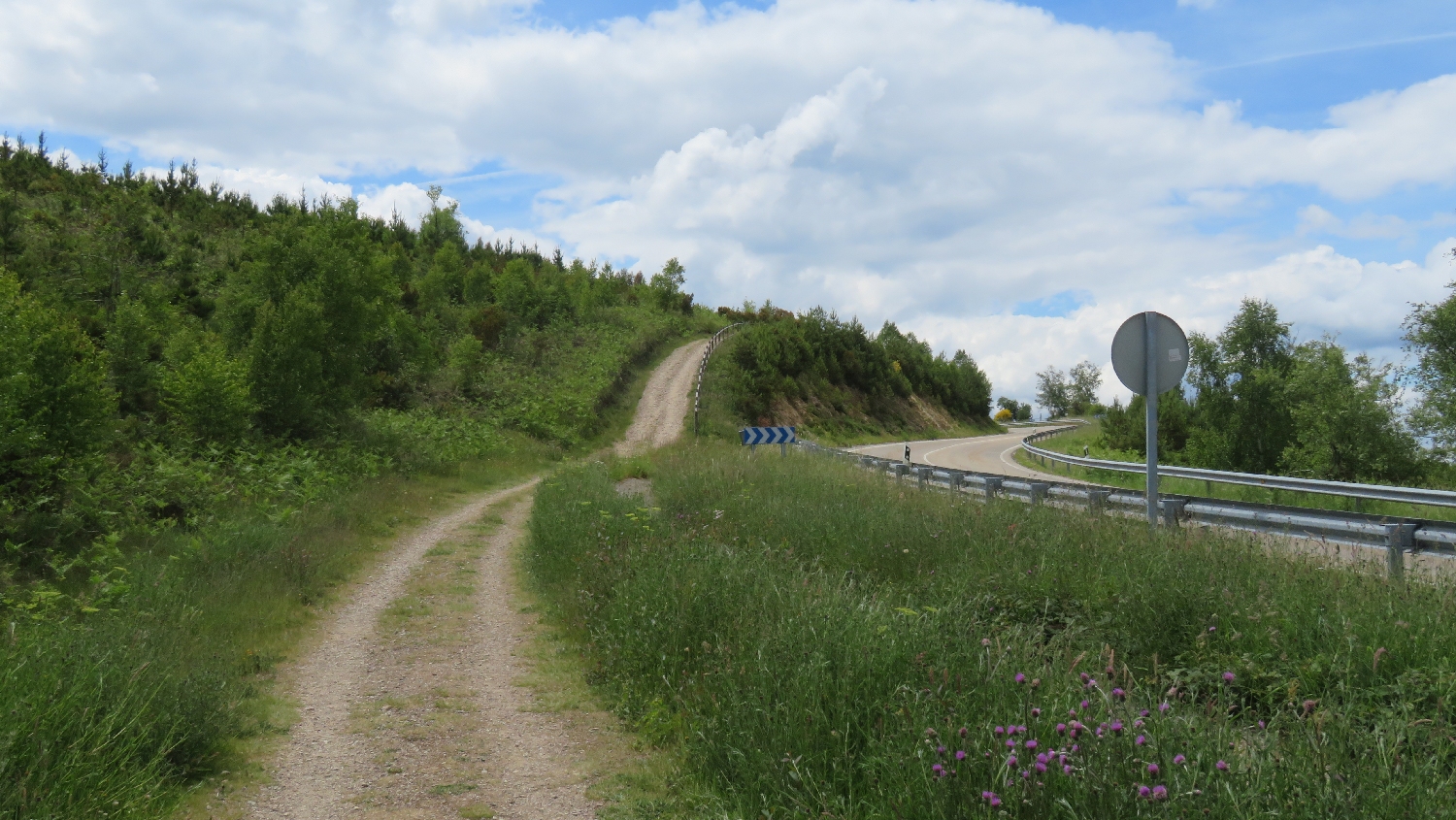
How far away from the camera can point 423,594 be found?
1159 cm

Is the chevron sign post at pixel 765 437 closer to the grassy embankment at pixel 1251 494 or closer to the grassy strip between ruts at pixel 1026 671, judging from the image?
the grassy embankment at pixel 1251 494

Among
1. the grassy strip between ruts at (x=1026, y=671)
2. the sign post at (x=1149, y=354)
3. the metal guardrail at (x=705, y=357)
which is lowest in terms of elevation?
the grassy strip between ruts at (x=1026, y=671)

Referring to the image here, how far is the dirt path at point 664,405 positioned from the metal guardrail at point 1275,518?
21.6 m

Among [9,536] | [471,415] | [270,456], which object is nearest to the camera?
[9,536]

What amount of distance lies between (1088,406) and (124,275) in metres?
159

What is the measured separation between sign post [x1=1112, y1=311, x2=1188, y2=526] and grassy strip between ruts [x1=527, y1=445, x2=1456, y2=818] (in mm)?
1422

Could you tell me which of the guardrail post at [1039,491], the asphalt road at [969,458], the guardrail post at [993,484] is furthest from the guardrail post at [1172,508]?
the asphalt road at [969,458]

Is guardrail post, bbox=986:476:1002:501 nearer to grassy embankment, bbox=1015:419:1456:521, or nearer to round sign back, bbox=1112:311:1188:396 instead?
grassy embankment, bbox=1015:419:1456:521

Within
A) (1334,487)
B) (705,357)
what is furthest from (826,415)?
(1334,487)

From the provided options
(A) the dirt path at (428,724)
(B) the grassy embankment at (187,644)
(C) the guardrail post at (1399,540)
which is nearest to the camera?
(B) the grassy embankment at (187,644)

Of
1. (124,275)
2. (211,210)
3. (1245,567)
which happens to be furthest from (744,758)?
(211,210)

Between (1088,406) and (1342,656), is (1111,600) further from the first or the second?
(1088,406)

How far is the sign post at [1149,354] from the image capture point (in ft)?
27.6

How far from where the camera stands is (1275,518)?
927cm
